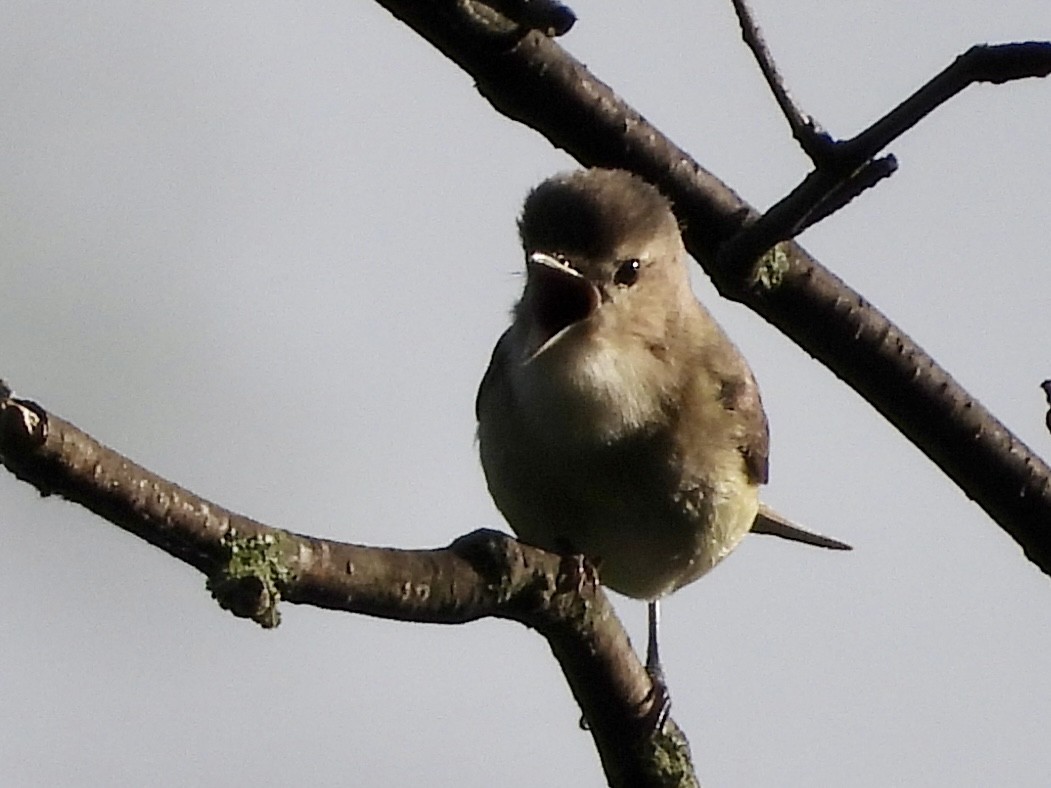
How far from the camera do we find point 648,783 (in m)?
3.44

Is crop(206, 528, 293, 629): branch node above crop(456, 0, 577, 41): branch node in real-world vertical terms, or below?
below

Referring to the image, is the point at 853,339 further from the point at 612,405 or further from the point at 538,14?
the point at 538,14

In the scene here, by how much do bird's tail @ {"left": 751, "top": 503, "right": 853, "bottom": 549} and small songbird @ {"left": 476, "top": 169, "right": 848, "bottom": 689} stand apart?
4.62ft

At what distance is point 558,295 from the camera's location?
13.1ft

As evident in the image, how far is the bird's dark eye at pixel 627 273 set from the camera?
162 inches

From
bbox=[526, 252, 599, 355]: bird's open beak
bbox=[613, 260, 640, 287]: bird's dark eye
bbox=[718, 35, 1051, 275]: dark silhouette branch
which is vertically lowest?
bbox=[718, 35, 1051, 275]: dark silhouette branch

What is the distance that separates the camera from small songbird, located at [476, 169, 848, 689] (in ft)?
12.6

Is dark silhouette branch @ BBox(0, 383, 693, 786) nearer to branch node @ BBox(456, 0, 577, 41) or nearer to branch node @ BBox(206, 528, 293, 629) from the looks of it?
branch node @ BBox(206, 528, 293, 629)

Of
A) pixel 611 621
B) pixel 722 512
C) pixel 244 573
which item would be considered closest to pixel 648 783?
pixel 611 621

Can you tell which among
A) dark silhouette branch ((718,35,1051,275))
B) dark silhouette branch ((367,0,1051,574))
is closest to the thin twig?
dark silhouette branch ((718,35,1051,275))

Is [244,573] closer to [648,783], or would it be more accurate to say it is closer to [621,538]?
[648,783]

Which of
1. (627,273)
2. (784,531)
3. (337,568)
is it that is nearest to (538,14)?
(337,568)

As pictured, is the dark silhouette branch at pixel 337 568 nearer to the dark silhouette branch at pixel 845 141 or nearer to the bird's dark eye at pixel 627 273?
the dark silhouette branch at pixel 845 141

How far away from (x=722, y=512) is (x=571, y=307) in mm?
568
